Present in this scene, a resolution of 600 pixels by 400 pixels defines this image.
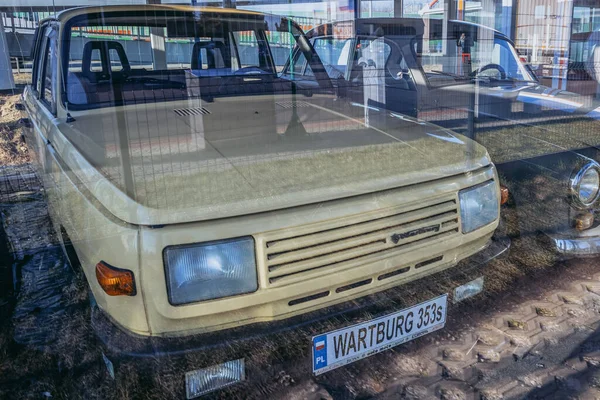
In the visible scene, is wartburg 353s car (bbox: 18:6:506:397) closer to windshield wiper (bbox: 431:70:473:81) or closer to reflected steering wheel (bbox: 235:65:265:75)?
reflected steering wheel (bbox: 235:65:265:75)

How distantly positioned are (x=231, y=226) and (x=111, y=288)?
46 cm

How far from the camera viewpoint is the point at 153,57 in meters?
2.95

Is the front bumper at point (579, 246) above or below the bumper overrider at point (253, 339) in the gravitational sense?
below

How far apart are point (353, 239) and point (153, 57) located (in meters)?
1.67

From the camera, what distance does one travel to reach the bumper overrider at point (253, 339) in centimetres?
184

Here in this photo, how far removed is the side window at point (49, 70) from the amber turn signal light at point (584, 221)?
10.5 feet

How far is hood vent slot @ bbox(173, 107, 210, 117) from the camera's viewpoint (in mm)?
2906

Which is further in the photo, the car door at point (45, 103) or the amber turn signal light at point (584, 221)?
the amber turn signal light at point (584, 221)

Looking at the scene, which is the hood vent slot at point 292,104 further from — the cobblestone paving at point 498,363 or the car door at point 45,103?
the cobblestone paving at point 498,363

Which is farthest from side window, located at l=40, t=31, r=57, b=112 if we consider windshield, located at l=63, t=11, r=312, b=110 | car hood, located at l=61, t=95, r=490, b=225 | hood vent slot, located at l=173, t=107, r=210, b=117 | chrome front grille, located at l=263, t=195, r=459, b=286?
chrome front grille, located at l=263, t=195, r=459, b=286

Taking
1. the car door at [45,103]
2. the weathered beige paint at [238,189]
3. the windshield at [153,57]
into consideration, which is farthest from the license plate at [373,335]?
the windshield at [153,57]

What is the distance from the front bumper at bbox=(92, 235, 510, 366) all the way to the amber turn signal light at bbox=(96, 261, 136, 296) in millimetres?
158

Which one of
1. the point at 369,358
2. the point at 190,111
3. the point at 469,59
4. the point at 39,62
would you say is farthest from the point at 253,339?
the point at 469,59

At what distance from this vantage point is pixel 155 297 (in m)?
1.79
